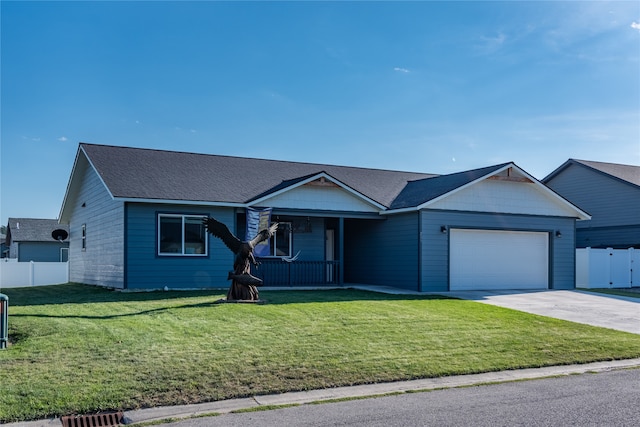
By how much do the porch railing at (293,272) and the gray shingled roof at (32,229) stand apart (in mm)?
23991

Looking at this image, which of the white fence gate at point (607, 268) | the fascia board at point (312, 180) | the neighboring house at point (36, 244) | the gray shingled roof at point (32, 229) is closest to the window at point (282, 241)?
the fascia board at point (312, 180)

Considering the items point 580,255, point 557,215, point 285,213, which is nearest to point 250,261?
point 285,213

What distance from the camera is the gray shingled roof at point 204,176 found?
18.1 m

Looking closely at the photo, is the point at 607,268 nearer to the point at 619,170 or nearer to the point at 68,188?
the point at 619,170

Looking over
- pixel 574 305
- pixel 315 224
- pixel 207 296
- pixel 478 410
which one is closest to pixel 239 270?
pixel 207 296

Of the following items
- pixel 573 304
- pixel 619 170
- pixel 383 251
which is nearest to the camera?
pixel 573 304

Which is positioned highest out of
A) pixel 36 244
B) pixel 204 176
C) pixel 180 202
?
pixel 204 176

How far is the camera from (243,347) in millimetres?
9258

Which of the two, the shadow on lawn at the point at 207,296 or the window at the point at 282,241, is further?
the window at the point at 282,241

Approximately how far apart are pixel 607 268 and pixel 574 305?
8.72 metres

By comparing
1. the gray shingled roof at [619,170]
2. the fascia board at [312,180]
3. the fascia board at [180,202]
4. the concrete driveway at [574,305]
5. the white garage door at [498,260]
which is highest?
the gray shingled roof at [619,170]

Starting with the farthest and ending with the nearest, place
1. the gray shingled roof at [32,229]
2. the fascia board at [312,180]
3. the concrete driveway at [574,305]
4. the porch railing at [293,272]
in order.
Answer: the gray shingled roof at [32,229], the porch railing at [293,272], the fascia board at [312,180], the concrete driveway at [574,305]

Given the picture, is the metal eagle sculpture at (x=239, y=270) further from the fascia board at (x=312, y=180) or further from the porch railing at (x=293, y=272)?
the porch railing at (x=293, y=272)

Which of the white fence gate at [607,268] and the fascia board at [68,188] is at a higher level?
the fascia board at [68,188]
